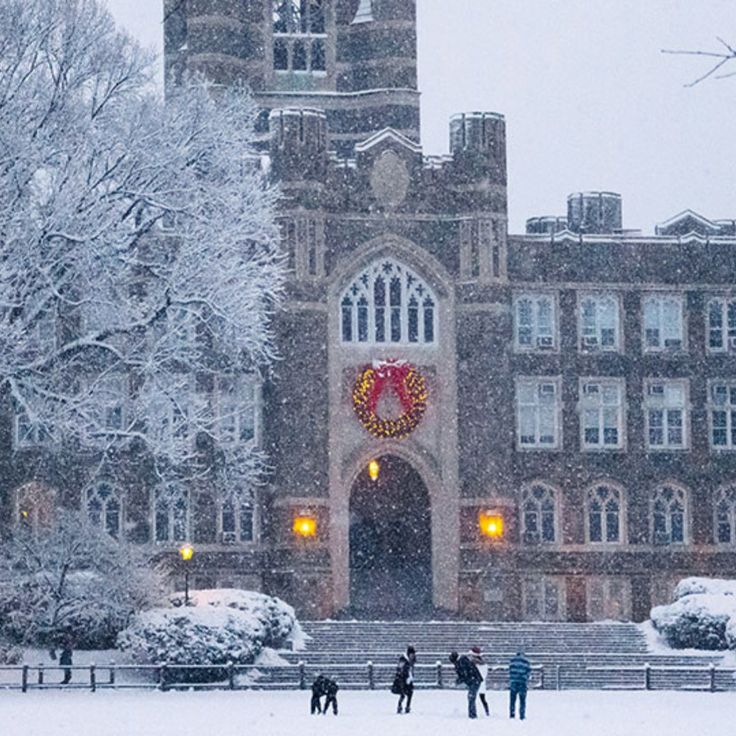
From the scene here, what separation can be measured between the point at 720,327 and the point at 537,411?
232 inches

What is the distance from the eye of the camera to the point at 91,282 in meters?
33.6

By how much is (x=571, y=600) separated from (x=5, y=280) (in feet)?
96.3

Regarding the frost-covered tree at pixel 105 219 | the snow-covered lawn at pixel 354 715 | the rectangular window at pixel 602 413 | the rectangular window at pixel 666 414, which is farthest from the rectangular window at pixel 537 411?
the frost-covered tree at pixel 105 219

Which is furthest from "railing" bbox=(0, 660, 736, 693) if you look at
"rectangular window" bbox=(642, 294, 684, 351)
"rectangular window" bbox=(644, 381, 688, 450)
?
"rectangular window" bbox=(642, 294, 684, 351)

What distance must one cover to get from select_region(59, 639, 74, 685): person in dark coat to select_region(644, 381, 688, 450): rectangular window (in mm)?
19252

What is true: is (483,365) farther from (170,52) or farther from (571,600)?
(170,52)

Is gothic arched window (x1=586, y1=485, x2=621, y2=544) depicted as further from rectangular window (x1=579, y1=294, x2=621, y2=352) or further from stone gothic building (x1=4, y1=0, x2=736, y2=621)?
rectangular window (x1=579, y1=294, x2=621, y2=352)

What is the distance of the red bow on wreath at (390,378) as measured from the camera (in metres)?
57.6

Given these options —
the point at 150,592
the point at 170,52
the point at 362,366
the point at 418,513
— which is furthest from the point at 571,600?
the point at 170,52

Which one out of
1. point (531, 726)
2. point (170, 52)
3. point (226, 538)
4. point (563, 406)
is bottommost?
point (531, 726)

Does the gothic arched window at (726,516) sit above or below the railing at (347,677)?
above

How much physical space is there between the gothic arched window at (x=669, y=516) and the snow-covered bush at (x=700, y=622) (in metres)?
6.62

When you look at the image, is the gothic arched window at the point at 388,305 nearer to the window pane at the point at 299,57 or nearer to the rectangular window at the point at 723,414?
the rectangular window at the point at 723,414

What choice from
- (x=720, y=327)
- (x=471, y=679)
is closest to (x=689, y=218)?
(x=720, y=327)
